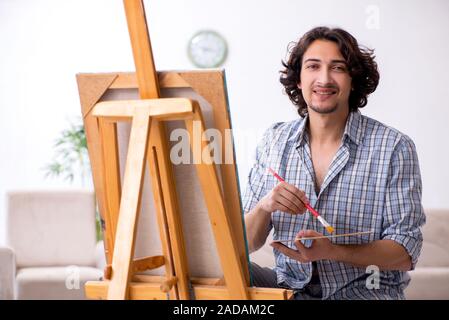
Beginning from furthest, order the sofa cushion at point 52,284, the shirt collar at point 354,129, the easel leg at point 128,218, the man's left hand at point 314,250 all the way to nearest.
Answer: the sofa cushion at point 52,284
the shirt collar at point 354,129
the man's left hand at point 314,250
the easel leg at point 128,218

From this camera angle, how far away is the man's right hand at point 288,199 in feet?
5.87

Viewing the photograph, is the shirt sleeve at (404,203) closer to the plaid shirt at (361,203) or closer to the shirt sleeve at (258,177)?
the plaid shirt at (361,203)

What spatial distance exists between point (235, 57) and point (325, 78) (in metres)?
2.90

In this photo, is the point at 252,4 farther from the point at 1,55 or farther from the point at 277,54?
the point at 1,55

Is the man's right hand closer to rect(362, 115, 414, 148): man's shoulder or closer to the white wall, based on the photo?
rect(362, 115, 414, 148): man's shoulder

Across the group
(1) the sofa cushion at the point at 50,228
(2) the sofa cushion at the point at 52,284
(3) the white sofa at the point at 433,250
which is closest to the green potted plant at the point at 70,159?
(1) the sofa cushion at the point at 50,228

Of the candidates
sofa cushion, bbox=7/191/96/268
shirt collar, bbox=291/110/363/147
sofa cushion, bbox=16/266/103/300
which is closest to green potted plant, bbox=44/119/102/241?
sofa cushion, bbox=7/191/96/268

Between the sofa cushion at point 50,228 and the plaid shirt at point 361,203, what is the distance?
1.89 metres

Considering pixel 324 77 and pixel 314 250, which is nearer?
pixel 314 250

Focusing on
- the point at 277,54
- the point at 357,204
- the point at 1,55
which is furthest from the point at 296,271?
the point at 1,55

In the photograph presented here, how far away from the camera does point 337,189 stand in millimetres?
1955

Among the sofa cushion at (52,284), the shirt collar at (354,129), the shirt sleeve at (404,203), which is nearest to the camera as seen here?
the shirt sleeve at (404,203)

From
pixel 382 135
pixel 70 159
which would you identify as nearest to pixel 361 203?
pixel 382 135

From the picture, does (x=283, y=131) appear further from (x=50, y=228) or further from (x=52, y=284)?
(x=50, y=228)
